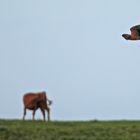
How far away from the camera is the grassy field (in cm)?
1677

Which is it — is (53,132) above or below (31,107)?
below

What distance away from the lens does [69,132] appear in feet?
57.7

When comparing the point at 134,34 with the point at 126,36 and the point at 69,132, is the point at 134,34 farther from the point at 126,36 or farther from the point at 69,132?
the point at 69,132

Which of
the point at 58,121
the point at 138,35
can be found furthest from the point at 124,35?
the point at 58,121

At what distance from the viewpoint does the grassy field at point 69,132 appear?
55.0ft

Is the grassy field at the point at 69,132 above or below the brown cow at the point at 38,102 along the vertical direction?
below

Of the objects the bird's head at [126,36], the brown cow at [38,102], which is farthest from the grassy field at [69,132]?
the bird's head at [126,36]

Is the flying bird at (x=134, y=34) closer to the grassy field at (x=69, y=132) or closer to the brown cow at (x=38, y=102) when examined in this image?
the grassy field at (x=69, y=132)

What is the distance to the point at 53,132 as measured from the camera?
57.1ft

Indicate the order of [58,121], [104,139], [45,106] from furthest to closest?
[45,106], [58,121], [104,139]

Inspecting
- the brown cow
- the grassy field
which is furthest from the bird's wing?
the brown cow

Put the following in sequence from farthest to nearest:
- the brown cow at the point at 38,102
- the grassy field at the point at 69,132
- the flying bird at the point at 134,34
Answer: the brown cow at the point at 38,102 < the grassy field at the point at 69,132 < the flying bird at the point at 134,34

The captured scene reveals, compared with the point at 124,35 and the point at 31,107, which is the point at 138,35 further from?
the point at 31,107

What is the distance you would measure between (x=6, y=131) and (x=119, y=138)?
11.3 feet
